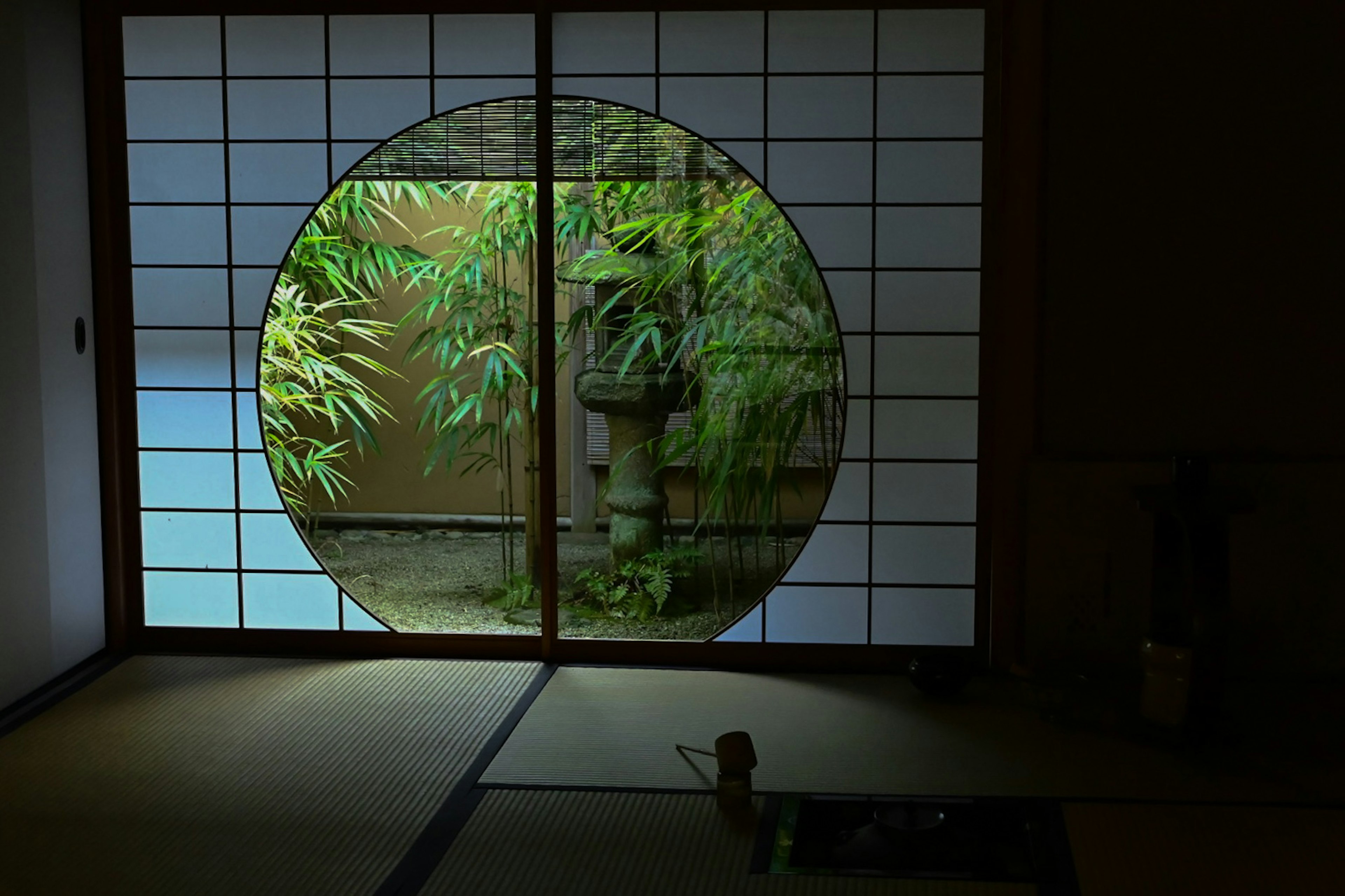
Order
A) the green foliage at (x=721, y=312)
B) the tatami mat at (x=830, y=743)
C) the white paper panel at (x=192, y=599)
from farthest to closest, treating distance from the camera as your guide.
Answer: the green foliage at (x=721, y=312)
the white paper panel at (x=192, y=599)
the tatami mat at (x=830, y=743)

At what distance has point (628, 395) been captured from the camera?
17.9 ft

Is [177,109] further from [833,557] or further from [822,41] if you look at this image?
[833,557]

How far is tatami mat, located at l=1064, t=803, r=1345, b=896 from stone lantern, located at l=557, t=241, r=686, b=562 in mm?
2982

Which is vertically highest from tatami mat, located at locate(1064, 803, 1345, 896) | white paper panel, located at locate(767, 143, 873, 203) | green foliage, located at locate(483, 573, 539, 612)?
white paper panel, located at locate(767, 143, 873, 203)

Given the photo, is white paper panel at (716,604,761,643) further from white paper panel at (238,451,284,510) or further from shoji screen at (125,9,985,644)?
white paper panel at (238,451,284,510)

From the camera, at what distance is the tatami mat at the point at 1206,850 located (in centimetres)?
237

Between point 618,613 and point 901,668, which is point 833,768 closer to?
point 901,668

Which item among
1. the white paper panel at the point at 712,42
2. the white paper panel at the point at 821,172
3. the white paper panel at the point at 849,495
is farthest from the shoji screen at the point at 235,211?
the white paper panel at the point at 849,495

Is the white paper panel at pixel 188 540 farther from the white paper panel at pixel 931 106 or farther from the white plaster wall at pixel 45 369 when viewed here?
the white paper panel at pixel 931 106

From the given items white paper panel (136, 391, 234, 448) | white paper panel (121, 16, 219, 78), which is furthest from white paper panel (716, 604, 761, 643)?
white paper panel (121, 16, 219, 78)

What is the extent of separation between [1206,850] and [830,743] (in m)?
0.94

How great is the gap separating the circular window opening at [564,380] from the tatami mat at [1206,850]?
184cm

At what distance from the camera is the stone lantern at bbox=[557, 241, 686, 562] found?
17.6 feet

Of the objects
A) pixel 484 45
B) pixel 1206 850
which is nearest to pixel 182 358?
pixel 484 45
